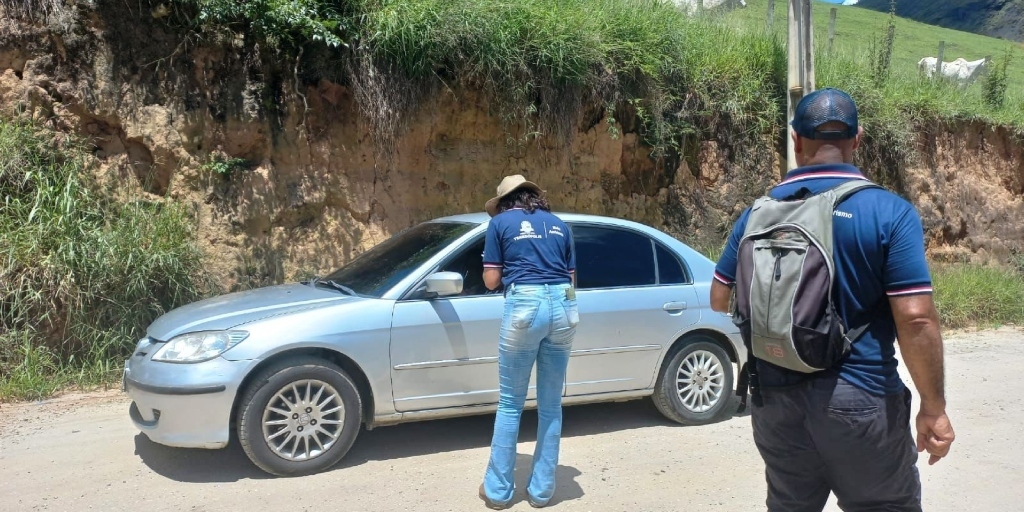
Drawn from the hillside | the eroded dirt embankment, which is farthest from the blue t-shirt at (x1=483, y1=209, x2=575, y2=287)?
the hillside

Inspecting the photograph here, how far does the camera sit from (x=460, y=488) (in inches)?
173

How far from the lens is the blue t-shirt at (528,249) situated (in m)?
4.06

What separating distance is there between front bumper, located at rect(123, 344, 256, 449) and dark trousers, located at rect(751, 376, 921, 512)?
3.03 metres

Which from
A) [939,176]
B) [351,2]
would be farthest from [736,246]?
[939,176]

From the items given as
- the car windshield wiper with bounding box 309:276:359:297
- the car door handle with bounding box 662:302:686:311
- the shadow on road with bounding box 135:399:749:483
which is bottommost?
the shadow on road with bounding box 135:399:749:483

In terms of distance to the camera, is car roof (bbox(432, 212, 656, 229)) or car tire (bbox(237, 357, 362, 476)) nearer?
car tire (bbox(237, 357, 362, 476))

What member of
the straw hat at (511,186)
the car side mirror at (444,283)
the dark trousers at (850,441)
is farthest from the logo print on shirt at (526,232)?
the dark trousers at (850,441)

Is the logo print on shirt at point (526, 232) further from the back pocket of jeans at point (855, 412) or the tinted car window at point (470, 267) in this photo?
the back pocket of jeans at point (855, 412)

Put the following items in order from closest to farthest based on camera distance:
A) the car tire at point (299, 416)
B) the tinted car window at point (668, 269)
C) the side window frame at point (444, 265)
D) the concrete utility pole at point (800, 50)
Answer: the car tire at point (299, 416), the side window frame at point (444, 265), the tinted car window at point (668, 269), the concrete utility pole at point (800, 50)

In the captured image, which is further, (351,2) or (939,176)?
(939,176)

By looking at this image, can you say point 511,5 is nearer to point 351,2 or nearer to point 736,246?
point 351,2

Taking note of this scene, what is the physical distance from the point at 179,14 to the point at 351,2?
1.65m

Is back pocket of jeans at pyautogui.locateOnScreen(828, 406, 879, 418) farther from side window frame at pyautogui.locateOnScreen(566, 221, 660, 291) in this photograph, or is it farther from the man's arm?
side window frame at pyautogui.locateOnScreen(566, 221, 660, 291)

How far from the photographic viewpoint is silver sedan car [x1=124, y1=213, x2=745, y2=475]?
4.35 m
